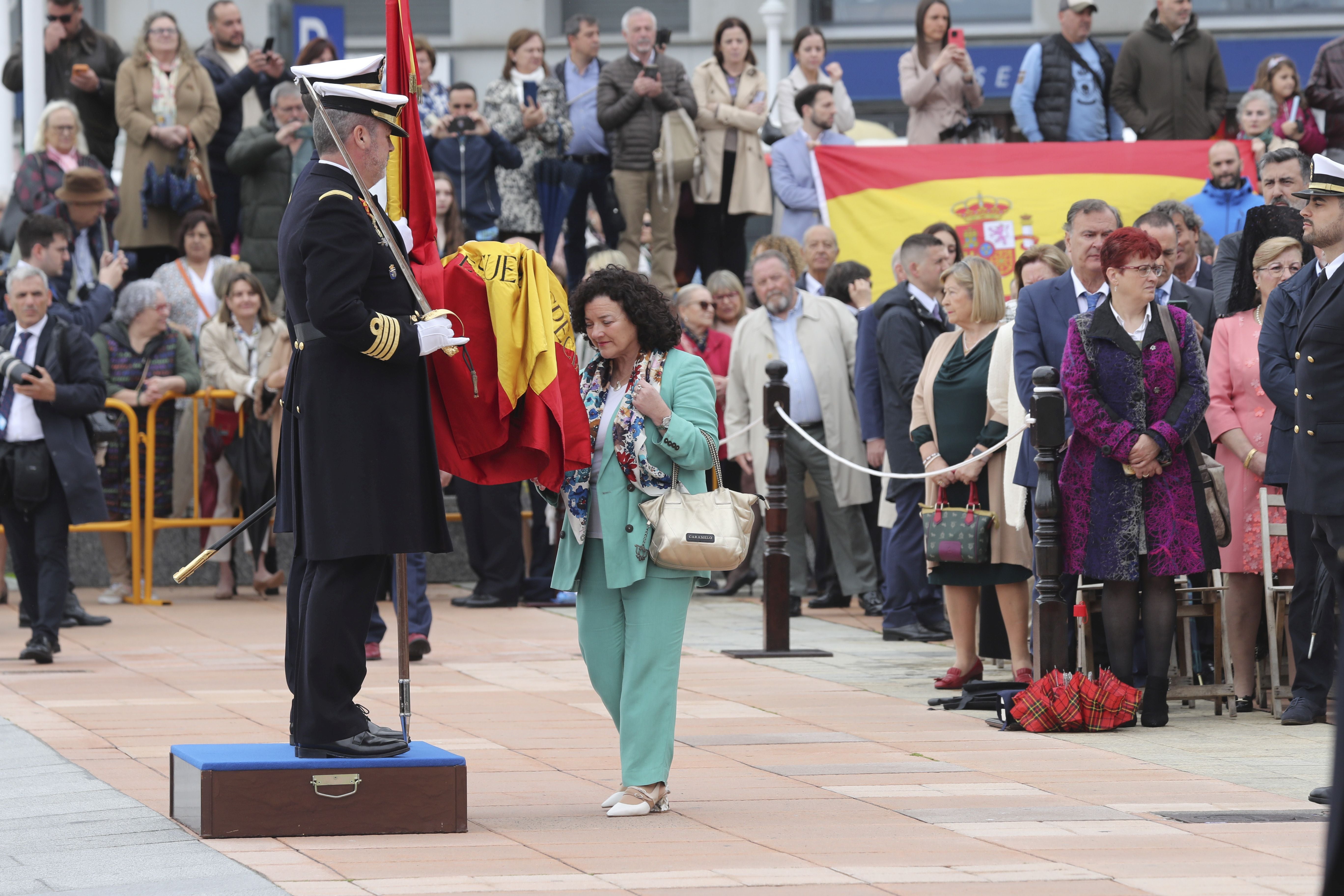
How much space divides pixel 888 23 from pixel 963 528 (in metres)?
19.5

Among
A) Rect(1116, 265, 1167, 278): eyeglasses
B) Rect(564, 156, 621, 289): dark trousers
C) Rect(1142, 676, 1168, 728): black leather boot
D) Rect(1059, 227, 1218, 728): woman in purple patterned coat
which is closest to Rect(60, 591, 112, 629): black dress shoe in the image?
Rect(564, 156, 621, 289): dark trousers

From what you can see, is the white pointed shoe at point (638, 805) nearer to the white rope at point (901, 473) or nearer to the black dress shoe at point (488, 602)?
the white rope at point (901, 473)

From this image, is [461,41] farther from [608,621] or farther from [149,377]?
[608,621]

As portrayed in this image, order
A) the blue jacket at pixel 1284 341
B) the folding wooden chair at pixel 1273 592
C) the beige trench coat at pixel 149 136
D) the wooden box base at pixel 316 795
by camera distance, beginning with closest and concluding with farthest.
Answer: the wooden box base at pixel 316 795, the blue jacket at pixel 1284 341, the folding wooden chair at pixel 1273 592, the beige trench coat at pixel 149 136

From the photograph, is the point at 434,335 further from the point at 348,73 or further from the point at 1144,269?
the point at 1144,269

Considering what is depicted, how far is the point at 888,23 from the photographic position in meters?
27.9

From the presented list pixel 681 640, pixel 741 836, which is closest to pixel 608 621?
pixel 681 640

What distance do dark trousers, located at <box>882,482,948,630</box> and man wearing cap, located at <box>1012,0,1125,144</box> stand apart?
510cm

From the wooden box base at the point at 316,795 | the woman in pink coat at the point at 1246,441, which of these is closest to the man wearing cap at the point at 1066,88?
the woman in pink coat at the point at 1246,441

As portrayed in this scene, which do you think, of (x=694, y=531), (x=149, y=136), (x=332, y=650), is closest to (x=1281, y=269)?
(x=694, y=531)

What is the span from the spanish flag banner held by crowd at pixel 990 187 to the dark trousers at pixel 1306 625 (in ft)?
19.1

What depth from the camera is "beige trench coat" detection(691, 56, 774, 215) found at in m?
16.0

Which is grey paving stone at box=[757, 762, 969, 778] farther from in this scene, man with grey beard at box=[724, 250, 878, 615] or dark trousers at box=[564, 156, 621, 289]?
dark trousers at box=[564, 156, 621, 289]

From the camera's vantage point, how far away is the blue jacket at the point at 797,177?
1562cm
